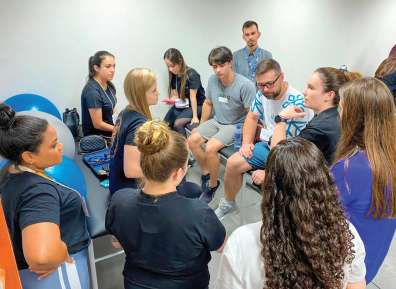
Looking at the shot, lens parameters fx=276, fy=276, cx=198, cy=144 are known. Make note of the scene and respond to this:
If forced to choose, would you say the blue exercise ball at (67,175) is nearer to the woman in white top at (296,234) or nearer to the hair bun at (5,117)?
the hair bun at (5,117)

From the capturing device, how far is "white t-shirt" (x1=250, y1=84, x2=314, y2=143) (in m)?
2.11

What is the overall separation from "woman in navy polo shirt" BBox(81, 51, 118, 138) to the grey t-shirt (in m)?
1.04

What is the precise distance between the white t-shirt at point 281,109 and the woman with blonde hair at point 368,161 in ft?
2.92

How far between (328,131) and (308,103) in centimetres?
27

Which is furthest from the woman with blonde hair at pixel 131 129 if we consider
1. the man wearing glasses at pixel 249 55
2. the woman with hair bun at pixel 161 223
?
the man wearing glasses at pixel 249 55

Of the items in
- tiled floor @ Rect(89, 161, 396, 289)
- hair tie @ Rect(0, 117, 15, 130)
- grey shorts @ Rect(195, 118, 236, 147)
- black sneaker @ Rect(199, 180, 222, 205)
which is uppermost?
hair tie @ Rect(0, 117, 15, 130)

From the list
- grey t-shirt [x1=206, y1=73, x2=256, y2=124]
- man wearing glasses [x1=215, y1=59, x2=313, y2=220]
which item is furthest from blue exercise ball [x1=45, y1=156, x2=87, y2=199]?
grey t-shirt [x1=206, y1=73, x2=256, y2=124]

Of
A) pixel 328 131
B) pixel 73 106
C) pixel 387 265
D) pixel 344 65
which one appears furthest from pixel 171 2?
pixel 387 265

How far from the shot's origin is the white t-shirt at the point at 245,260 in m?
0.78

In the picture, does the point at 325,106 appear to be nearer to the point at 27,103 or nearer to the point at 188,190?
the point at 188,190

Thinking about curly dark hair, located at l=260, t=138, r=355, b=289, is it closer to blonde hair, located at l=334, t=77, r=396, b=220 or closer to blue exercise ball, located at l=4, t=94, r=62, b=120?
blonde hair, located at l=334, t=77, r=396, b=220

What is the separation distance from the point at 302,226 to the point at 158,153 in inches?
21.1

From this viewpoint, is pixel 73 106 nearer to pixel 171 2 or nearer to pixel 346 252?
pixel 171 2

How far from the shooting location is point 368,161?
42.9 inches
